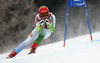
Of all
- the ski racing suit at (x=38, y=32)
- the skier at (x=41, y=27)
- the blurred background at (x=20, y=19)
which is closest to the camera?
the skier at (x=41, y=27)

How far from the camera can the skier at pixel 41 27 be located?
17.3ft

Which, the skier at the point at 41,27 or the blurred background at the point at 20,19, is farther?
the blurred background at the point at 20,19

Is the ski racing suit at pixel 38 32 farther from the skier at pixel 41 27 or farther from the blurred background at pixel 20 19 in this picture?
the blurred background at pixel 20 19

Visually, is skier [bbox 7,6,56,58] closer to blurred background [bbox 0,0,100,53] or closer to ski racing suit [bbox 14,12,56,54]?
ski racing suit [bbox 14,12,56,54]

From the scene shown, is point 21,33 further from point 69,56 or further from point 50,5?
point 69,56

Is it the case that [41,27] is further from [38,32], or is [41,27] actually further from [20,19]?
[20,19]

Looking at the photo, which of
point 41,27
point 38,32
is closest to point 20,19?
point 38,32

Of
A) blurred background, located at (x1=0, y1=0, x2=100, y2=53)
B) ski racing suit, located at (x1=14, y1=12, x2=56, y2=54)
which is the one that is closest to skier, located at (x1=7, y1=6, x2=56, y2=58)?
ski racing suit, located at (x1=14, y1=12, x2=56, y2=54)

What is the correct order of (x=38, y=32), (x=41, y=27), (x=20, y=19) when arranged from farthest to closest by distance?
(x=20, y=19)
(x=38, y=32)
(x=41, y=27)

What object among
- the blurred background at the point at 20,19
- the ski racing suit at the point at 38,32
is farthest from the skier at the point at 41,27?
the blurred background at the point at 20,19

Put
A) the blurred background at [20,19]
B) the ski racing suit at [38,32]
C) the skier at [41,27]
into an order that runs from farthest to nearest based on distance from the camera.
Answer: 1. the blurred background at [20,19]
2. the ski racing suit at [38,32]
3. the skier at [41,27]

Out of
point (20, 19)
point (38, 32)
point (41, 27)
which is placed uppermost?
point (41, 27)

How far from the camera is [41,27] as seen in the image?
541 cm

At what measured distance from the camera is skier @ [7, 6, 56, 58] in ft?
17.3
